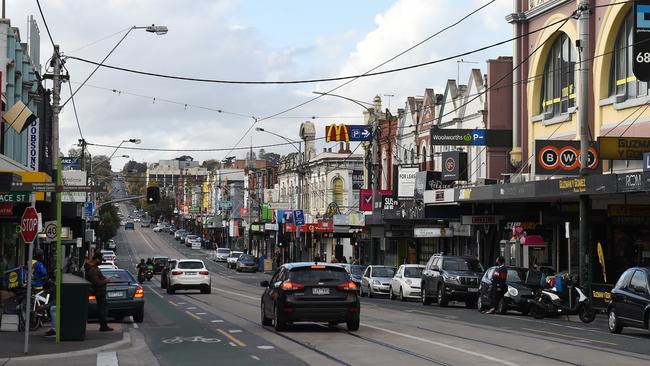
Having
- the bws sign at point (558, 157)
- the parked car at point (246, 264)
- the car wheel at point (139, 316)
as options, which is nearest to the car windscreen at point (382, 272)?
the bws sign at point (558, 157)

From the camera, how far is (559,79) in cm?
4353

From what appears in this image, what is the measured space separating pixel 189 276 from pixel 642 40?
76.1 feet

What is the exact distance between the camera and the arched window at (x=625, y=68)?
37188 millimetres

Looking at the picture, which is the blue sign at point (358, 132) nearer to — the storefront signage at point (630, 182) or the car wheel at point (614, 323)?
the storefront signage at point (630, 182)

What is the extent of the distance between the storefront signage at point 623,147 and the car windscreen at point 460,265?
6.64 metres

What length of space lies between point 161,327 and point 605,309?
13.0 m

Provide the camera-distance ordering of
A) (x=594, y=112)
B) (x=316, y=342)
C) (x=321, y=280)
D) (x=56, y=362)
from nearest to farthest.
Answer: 1. (x=56, y=362)
2. (x=316, y=342)
3. (x=321, y=280)
4. (x=594, y=112)

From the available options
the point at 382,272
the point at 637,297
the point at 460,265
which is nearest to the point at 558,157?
the point at 460,265

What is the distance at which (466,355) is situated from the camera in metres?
16.7

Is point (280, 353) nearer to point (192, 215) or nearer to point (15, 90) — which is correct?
point (15, 90)

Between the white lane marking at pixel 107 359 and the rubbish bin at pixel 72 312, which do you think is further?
the rubbish bin at pixel 72 312

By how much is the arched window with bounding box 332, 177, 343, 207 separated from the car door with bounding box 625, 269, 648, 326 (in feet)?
201

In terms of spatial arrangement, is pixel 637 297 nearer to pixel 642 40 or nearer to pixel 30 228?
pixel 642 40

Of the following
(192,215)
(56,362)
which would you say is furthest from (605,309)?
(192,215)
